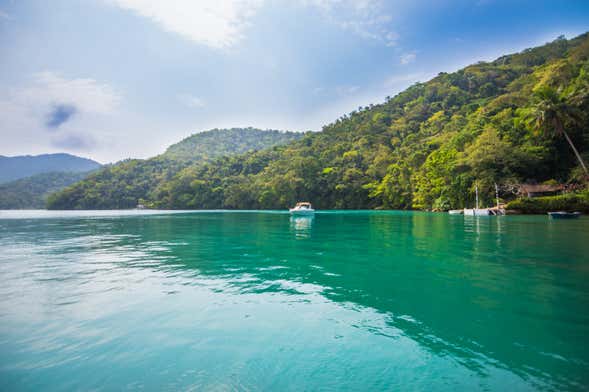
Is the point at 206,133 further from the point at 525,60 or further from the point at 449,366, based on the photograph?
the point at 449,366

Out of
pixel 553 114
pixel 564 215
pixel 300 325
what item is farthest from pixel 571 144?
pixel 300 325

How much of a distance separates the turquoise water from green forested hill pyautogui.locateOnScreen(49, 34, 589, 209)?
4388 cm

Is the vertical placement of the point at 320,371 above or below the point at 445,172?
below

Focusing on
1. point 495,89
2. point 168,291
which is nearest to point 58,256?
point 168,291

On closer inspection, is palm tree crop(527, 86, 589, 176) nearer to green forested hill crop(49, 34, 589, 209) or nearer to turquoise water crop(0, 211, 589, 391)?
green forested hill crop(49, 34, 589, 209)

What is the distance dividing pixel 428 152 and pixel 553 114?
2603 cm

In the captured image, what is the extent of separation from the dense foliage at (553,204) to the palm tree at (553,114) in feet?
25.6

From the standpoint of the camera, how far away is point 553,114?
42.0m

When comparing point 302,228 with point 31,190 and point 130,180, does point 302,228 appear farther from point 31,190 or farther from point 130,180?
point 31,190

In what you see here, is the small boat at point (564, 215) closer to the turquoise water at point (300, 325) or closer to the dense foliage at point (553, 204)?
the dense foliage at point (553, 204)

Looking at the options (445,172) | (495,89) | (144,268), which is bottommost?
(144,268)

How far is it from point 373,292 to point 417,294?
952mm

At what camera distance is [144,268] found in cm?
1044

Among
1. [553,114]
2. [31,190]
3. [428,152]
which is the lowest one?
[31,190]
